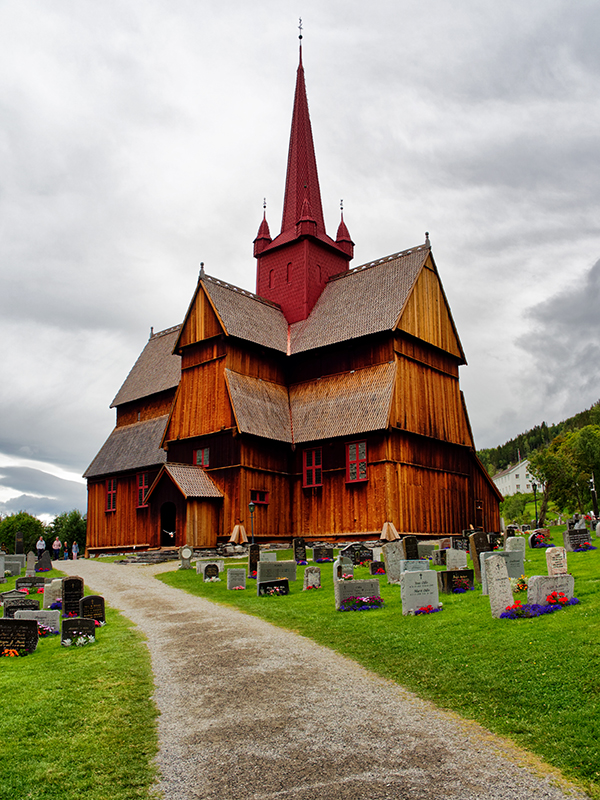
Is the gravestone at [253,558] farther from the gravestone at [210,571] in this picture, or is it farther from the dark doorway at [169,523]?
the dark doorway at [169,523]

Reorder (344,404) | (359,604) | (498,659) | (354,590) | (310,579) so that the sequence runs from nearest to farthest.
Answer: (498,659), (359,604), (354,590), (310,579), (344,404)

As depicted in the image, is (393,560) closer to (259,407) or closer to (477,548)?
(477,548)

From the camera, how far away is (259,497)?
1281 inches

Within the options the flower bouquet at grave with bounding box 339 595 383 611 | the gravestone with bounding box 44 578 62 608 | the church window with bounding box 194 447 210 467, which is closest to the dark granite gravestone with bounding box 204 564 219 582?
the gravestone with bounding box 44 578 62 608

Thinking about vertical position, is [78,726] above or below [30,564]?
below

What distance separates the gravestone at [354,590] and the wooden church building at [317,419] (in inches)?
582

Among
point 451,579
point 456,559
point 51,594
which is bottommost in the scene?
point 51,594

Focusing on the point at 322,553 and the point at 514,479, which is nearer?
the point at 322,553

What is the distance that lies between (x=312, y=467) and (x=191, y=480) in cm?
619

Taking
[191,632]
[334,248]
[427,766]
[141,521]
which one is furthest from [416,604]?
[334,248]

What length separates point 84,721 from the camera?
7762mm

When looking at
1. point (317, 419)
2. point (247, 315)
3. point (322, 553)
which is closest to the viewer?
point (322, 553)

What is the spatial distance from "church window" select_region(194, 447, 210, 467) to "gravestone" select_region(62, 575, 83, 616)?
1744 cm

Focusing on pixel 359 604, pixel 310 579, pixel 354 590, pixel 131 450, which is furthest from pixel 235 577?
pixel 131 450
